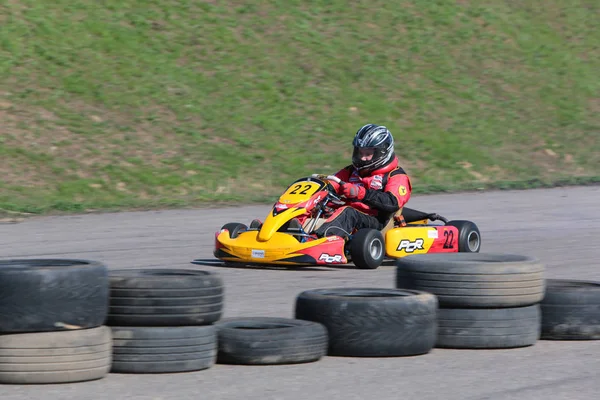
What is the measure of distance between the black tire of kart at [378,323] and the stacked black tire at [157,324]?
793mm

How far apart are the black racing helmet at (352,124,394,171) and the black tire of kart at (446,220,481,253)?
974 millimetres

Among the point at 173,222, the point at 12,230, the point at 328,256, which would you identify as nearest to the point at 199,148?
the point at 173,222

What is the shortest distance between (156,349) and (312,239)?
192 inches

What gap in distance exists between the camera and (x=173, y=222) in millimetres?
15109

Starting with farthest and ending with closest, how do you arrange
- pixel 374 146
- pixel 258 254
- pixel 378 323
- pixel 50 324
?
1. pixel 374 146
2. pixel 258 254
3. pixel 378 323
4. pixel 50 324

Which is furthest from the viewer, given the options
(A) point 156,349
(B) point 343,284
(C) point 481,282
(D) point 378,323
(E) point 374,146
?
(E) point 374,146

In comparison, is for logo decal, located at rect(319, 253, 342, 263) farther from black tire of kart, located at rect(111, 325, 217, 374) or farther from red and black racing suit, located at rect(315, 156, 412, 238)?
black tire of kart, located at rect(111, 325, 217, 374)

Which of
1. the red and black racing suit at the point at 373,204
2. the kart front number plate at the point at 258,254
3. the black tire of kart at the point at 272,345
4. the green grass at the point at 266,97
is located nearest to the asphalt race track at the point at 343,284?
the black tire of kart at the point at 272,345

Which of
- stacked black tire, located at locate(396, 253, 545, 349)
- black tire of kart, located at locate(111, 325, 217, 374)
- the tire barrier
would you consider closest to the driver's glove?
the tire barrier

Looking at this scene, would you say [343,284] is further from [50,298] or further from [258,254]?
[50,298]

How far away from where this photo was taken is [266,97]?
77.8ft

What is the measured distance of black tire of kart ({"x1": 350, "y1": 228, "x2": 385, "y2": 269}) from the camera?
10430mm

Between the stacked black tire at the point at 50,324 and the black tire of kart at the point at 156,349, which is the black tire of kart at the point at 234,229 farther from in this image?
the stacked black tire at the point at 50,324

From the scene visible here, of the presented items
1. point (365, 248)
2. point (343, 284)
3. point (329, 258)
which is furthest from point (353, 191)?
point (343, 284)
